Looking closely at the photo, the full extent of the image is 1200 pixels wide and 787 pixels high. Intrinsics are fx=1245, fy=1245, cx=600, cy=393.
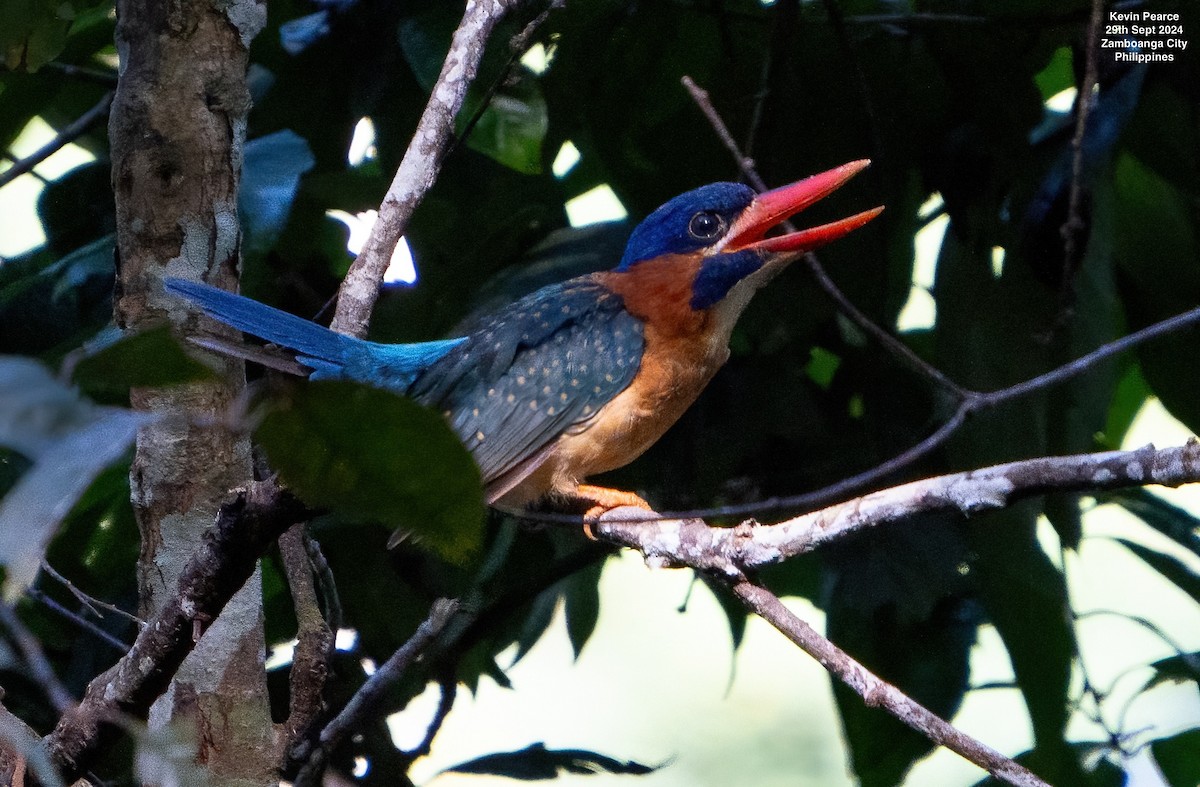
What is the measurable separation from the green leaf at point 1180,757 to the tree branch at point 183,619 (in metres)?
2.23

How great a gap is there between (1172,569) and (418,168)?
2.12 m

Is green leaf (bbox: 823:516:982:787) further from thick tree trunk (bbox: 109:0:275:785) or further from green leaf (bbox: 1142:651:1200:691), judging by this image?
thick tree trunk (bbox: 109:0:275:785)

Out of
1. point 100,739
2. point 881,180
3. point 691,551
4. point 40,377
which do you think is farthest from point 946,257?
point 40,377

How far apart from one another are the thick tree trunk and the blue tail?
4 cm

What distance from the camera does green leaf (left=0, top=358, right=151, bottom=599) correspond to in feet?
2.17

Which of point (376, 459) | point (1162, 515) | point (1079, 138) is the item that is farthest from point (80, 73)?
point (1162, 515)

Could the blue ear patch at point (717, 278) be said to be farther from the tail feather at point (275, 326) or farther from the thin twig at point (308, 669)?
the thin twig at point (308, 669)

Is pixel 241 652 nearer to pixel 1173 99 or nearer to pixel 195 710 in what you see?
pixel 195 710

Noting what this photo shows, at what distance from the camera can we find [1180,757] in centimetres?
290

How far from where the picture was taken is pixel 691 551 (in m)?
2.12

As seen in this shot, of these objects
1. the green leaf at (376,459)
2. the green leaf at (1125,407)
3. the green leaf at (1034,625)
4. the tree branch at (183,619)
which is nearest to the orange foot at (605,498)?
the green leaf at (1034,625)

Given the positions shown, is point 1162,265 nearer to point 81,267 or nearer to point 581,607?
point 581,607

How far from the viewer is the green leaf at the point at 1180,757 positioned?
2871 mm

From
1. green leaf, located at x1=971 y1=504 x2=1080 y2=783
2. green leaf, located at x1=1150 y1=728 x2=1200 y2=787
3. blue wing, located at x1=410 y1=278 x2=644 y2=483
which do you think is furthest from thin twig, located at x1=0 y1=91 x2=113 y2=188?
green leaf, located at x1=1150 y1=728 x2=1200 y2=787
